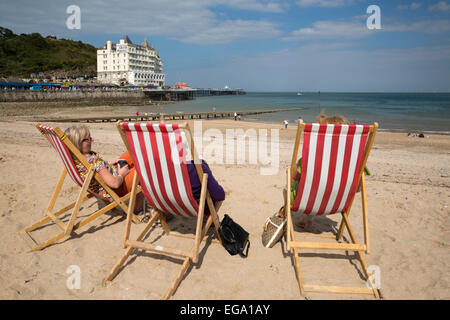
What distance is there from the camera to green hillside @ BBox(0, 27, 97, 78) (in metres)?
66.8

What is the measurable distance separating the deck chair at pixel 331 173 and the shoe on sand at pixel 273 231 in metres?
0.32

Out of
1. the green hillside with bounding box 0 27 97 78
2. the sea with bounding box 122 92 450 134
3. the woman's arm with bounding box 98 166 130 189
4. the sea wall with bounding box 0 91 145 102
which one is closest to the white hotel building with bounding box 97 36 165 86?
the green hillside with bounding box 0 27 97 78

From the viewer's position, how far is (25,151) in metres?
6.31

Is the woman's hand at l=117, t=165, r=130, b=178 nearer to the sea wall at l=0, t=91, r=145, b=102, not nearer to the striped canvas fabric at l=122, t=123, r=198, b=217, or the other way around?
the striped canvas fabric at l=122, t=123, r=198, b=217

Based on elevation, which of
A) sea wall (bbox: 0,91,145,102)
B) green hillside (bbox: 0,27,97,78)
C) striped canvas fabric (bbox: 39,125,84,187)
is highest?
green hillside (bbox: 0,27,97,78)

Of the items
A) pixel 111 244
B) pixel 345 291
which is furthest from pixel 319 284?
pixel 111 244

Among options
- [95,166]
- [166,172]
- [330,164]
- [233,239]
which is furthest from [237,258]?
[95,166]

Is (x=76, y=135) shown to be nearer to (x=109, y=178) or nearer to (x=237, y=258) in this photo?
(x=109, y=178)

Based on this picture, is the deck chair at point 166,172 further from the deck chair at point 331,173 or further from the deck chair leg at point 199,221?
the deck chair at point 331,173

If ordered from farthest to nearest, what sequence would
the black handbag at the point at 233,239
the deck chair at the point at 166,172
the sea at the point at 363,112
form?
the sea at the point at 363,112, the black handbag at the point at 233,239, the deck chair at the point at 166,172

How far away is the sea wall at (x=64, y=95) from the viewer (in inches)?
1422

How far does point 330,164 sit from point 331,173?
0.08 metres

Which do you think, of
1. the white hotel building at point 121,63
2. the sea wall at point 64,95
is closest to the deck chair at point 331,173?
the sea wall at point 64,95

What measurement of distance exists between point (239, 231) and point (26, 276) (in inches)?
71.9
